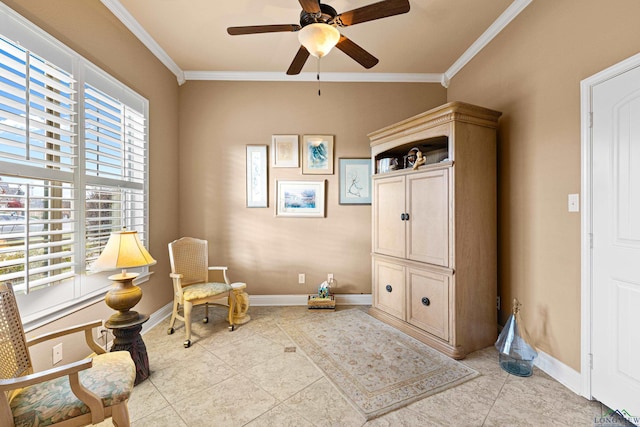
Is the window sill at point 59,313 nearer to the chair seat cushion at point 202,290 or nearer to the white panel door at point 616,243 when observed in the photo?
the chair seat cushion at point 202,290

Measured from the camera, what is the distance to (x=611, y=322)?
164cm

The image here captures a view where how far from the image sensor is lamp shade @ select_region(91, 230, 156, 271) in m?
1.80

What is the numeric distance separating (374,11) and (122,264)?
7.66ft

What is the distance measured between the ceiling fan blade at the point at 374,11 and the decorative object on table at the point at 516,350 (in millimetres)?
2252

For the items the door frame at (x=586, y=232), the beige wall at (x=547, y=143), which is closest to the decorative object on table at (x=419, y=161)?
the beige wall at (x=547, y=143)

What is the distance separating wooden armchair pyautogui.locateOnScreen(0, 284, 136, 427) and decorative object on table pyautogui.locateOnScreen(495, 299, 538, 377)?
2.53 metres

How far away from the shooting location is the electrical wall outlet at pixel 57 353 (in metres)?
1.75

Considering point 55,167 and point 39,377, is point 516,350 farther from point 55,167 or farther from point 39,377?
point 55,167

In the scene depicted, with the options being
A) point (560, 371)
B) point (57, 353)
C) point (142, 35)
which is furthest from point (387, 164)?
point (57, 353)

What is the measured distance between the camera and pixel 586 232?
1.76 m

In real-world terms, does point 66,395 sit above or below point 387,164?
below

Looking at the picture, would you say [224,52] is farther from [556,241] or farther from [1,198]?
[556,241]

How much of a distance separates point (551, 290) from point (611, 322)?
40cm

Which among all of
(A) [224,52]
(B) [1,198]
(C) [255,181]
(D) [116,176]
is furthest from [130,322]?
(A) [224,52]
